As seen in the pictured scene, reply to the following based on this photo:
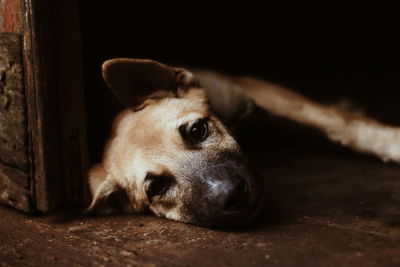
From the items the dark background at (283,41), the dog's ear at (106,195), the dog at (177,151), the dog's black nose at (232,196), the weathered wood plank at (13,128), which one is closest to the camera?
the dog's black nose at (232,196)

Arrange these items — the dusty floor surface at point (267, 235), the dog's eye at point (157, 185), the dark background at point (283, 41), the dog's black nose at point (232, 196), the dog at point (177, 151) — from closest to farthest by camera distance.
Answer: the dusty floor surface at point (267, 235) < the dog's black nose at point (232, 196) < the dog at point (177, 151) < the dog's eye at point (157, 185) < the dark background at point (283, 41)

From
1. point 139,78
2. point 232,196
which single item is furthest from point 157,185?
point 139,78

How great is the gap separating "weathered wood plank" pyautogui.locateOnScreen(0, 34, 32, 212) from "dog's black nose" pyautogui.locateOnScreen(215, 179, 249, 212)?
1.07 meters

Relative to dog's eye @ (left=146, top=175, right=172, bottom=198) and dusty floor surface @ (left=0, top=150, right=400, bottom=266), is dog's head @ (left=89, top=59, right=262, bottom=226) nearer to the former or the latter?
dog's eye @ (left=146, top=175, right=172, bottom=198)

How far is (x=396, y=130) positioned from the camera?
3.22m

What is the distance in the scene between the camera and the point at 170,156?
2627 millimetres

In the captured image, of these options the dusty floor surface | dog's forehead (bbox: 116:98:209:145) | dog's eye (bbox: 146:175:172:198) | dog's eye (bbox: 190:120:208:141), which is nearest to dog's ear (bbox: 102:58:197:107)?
dog's forehead (bbox: 116:98:209:145)

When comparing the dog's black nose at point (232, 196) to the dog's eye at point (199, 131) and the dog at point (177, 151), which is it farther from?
the dog's eye at point (199, 131)

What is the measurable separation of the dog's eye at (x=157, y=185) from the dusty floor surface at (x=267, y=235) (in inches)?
5.6

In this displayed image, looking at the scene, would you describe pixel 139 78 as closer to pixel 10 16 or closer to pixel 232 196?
pixel 10 16

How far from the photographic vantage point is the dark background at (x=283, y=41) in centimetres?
510

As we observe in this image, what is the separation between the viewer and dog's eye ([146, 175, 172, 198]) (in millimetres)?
2635

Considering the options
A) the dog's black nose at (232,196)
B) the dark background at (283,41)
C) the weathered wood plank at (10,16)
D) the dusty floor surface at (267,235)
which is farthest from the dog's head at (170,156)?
the dark background at (283,41)

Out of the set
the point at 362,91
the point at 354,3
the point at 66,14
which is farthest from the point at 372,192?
the point at 354,3
